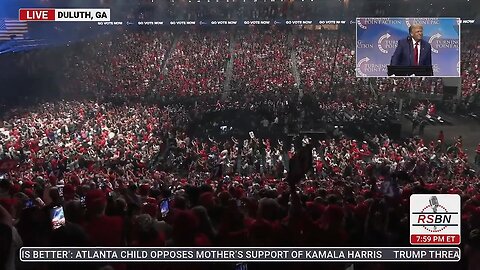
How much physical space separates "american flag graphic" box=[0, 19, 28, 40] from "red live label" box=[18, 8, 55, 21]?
2.6 inches

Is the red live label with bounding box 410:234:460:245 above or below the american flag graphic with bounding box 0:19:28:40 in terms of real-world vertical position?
below

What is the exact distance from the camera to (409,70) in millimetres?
5875

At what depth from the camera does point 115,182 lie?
19.0ft

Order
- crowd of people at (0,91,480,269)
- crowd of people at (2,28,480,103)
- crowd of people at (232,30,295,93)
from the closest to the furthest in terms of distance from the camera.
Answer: crowd of people at (0,91,480,269), crowd of people at (2,28,480,103), crowd of people at (232,30,295,93)

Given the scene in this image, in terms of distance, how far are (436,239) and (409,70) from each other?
196 cm

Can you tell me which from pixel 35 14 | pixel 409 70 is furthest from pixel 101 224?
pixel 409 70

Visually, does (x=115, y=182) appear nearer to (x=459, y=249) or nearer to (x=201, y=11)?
(x=201, y=11)

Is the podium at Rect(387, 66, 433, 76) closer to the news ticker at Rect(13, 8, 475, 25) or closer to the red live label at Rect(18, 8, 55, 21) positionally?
the news ticker at Rect(13, 8, 475, 25)

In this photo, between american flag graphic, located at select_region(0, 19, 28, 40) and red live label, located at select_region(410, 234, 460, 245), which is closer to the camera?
red live label, located at select_region(410, 234, 460, 245)

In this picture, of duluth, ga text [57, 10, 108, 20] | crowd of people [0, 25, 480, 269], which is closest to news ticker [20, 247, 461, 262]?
crowd of people [0, 25, 480, 269]

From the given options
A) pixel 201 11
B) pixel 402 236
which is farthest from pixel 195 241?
pixel 201 11

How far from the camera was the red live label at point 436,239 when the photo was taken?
4355 millimetres

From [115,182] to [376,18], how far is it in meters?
2.69

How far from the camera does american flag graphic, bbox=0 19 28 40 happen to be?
541 centimetres
